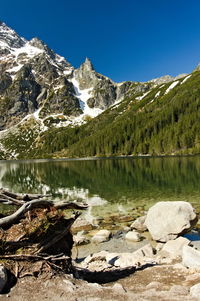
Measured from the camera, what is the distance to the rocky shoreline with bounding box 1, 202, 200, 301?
857 centimetres

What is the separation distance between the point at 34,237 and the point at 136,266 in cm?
652

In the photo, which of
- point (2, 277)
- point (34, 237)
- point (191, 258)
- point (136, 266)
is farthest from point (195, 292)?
point (2, 277)

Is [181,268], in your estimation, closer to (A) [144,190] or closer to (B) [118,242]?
(B) [118,242]

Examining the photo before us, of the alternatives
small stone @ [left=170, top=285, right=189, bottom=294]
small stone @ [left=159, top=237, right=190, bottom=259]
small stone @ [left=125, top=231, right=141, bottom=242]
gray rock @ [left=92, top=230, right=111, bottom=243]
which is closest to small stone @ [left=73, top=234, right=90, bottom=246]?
gray rock @ [left=92, top=230, right=111, bottom=243]

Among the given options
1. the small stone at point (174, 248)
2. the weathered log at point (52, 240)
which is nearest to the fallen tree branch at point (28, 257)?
the weathered log at point (52, 240)

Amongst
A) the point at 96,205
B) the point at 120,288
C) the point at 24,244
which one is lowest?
the point at 96,205

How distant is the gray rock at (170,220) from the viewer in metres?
19.0

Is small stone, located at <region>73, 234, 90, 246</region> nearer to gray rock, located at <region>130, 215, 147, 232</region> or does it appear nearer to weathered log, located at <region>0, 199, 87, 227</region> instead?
gray rock, located at <region>130, 215, 147, 232</region>

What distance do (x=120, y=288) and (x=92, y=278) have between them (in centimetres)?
284

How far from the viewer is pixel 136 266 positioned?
43.4 ft

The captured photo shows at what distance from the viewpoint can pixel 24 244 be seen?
32.3 ft

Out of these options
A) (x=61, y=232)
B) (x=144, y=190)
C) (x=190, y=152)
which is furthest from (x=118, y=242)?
(x=190, y=152)

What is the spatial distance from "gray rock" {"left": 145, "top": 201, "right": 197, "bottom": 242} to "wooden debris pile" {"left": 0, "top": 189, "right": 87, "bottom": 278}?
1037 centimetres

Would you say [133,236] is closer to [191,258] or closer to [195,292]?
[191,258]
